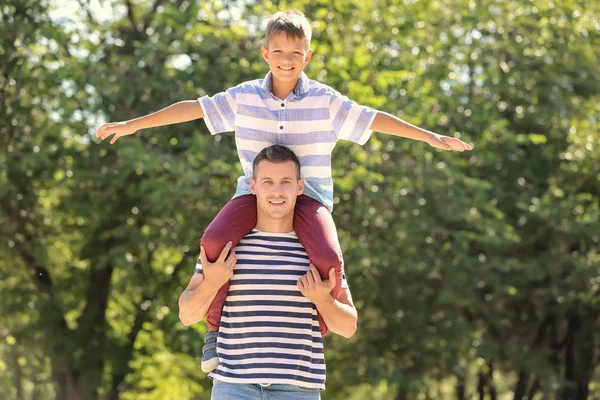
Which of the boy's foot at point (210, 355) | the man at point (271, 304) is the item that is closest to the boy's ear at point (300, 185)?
the man at point (271, 304)

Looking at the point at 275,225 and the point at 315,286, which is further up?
the point at 275,225

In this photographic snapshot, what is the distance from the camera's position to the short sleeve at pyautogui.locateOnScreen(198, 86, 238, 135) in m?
4.28

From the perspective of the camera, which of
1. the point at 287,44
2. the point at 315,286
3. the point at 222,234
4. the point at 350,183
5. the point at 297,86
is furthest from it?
the point at 350,183

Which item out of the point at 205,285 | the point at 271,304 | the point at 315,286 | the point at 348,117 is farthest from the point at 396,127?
the point at 205,285

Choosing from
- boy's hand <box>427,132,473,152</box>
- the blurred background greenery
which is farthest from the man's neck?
the blurred background greenery

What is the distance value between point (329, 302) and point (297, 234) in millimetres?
289

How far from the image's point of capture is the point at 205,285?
13.1 ft

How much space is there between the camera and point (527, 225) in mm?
19203

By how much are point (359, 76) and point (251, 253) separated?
1100 cm

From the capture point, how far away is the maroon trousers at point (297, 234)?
399cm

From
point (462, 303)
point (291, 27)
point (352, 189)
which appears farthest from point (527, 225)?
point (291, 27)

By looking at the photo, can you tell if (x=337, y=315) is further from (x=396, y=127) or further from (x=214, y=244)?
(x=396, y=127)

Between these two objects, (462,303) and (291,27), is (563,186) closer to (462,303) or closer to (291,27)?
(462,303)

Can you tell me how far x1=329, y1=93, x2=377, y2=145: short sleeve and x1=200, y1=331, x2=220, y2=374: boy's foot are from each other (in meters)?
0.92
